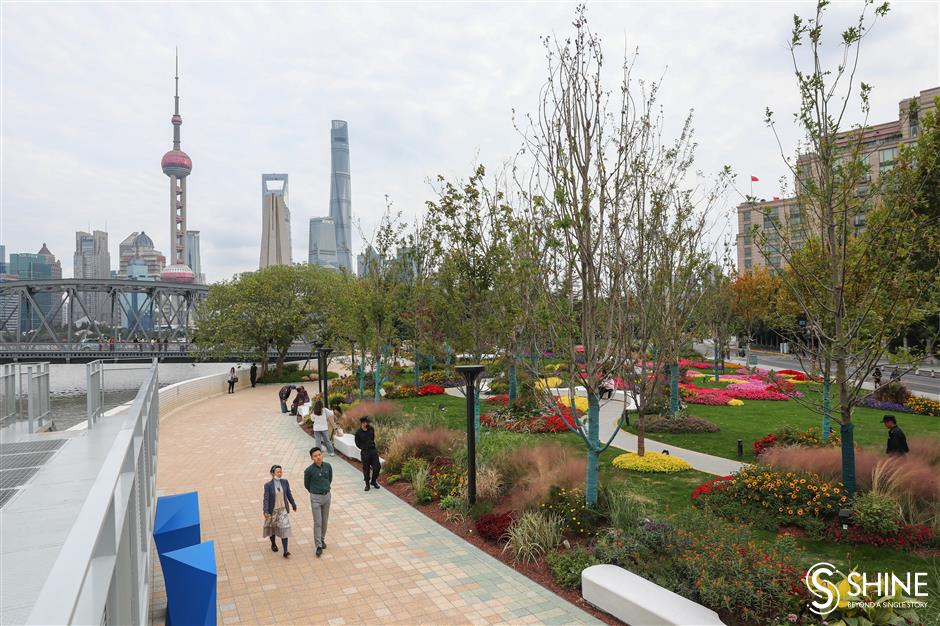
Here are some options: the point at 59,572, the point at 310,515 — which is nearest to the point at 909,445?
the point at 310,515

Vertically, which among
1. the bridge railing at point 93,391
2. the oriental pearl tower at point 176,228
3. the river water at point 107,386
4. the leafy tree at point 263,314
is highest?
the oriental pearl tower at point 176,228

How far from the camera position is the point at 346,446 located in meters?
16.2

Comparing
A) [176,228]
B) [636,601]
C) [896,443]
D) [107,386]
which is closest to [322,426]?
[636,601]

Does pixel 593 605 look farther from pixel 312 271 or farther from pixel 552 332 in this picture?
pixel 312 271

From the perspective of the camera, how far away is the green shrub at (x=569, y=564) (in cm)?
787

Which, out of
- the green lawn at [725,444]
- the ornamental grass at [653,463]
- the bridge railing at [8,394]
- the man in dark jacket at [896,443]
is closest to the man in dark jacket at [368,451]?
the green lawn at [725,444]

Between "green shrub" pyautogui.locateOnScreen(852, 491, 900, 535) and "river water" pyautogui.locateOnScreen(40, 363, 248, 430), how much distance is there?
53.6ft

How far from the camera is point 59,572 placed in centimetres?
157

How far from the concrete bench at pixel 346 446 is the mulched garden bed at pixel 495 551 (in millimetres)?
2558

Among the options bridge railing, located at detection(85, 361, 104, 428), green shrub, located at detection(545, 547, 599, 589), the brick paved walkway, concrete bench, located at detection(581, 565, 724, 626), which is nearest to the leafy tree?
bridge railing, located at detection(85, 361, 104, 428)

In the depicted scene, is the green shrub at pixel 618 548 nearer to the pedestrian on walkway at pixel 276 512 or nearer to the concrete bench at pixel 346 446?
the pedestrian on walkway at pixel 276 512

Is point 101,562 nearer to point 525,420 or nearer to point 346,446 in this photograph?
point 346,446

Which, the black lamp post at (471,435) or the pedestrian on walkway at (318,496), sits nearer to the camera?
the pedestrian on walkway at (318,496)

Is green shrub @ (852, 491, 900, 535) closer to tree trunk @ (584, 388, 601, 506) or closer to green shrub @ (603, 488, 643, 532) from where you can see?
green shrub @ (603, 488, 643, 532)
